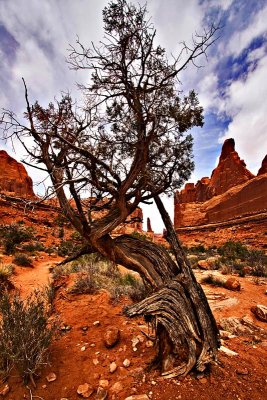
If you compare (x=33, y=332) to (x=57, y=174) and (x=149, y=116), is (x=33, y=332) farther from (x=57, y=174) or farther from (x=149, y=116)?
(x=149, y=116)

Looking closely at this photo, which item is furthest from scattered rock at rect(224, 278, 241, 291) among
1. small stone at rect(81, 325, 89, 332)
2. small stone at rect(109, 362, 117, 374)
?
small stone at rect(109, 362, 117, 374)

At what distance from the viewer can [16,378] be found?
325 cm

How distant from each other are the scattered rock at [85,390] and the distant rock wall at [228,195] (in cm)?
4484

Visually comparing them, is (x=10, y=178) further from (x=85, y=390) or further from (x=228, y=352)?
(x=228, y=352)

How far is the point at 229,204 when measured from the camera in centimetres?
5178

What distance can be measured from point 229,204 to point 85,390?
53.6 m

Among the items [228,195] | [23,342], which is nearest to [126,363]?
[23,342]

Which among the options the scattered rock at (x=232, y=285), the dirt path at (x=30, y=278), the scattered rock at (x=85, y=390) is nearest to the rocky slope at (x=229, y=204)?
the dirt path at (x=30, y=278)

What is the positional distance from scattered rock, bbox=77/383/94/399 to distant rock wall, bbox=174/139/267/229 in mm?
44843

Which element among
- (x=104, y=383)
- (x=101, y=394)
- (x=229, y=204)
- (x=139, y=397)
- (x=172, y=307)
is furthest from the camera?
(x=229, y=204)

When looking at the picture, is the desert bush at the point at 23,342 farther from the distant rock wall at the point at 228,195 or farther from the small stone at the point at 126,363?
the distant rock wall at the point at 228,195

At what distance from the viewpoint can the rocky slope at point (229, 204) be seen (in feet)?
133

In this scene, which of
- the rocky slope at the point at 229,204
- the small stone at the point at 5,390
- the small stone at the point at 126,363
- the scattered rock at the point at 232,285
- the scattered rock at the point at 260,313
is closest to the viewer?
the small stone at the point at 5,390

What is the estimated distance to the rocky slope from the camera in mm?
40503
